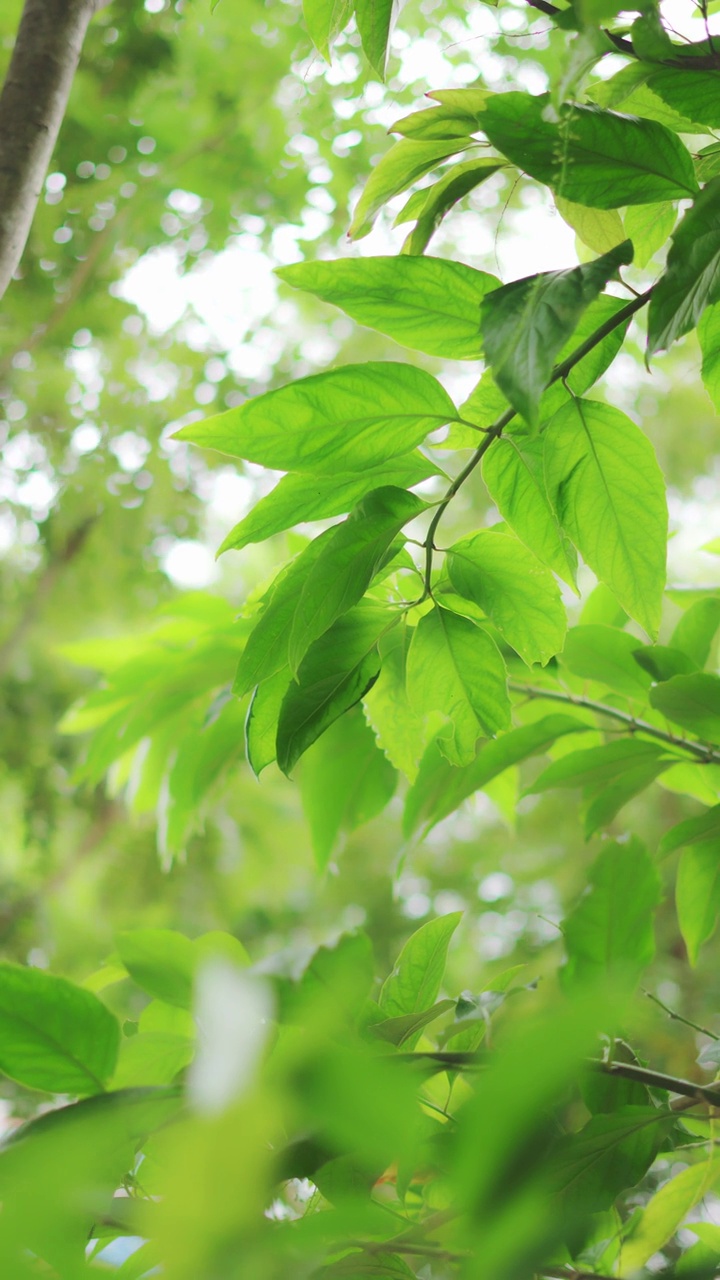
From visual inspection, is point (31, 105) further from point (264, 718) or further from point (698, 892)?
point (698, 892)

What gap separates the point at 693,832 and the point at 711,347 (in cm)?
12

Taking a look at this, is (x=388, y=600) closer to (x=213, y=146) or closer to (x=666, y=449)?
(x=213, y=146)

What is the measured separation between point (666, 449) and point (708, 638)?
1648mm

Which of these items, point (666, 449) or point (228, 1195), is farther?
point (666, 449)

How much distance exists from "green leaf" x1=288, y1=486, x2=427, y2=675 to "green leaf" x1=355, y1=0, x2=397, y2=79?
0.10 meters

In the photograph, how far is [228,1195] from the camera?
77 mm

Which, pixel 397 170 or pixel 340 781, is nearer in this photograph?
pixel 397 170

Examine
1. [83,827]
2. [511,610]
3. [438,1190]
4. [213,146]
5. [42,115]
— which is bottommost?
[83,827]

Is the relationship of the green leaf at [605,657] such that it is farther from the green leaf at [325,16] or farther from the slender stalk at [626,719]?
the green leaf at [325,16]

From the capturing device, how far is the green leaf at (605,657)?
300mm

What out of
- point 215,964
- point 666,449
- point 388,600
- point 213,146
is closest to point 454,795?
point 388,600

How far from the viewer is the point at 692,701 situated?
25 cm

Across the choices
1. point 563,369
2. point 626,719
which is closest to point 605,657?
point 626,719

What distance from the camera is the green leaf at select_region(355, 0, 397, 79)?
0.66ft
